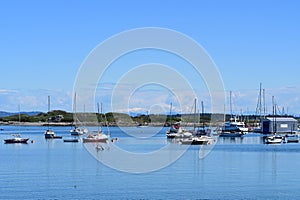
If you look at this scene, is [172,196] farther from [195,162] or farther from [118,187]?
[195,162]

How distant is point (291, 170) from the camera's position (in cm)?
5875

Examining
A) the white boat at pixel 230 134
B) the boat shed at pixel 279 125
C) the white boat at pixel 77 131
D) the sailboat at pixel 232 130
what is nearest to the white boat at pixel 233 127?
the sailboat at pixel 232 130

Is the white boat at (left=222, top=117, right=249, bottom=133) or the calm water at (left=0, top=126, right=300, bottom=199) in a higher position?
the white boat at (left=222, top=117, right=249, bottom=133)

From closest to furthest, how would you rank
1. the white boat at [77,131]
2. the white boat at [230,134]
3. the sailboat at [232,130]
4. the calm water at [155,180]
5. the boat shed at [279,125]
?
1. the calm water at [155,180]
2. the white boat at [77,131]
3. the white boat at [230,134]
4. the sailboat at [232,130]
5. the boat shed at [279,125]

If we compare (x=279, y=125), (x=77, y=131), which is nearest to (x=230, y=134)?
(x=279, y=125)

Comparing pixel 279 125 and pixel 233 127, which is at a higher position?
pixel 279 125

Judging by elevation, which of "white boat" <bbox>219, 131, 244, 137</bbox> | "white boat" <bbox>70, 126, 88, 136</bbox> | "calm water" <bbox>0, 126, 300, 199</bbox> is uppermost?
"white boat" <bbox>70, 126, 88, 136</bbox>

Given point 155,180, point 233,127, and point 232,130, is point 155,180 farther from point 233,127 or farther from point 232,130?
point 233,127

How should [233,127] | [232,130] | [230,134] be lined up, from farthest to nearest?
[233,127], [232,130], [230,134]

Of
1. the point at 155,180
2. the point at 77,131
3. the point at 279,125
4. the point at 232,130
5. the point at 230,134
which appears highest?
the point at 279,125

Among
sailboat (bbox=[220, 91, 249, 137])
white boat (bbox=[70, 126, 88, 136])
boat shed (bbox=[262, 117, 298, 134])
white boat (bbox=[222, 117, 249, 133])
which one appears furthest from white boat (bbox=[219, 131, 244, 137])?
white boat (bbox=[70, 126, 88, 136])

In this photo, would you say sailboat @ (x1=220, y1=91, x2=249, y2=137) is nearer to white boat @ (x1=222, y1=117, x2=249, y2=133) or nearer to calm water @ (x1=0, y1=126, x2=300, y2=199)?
white boat @ (x1=222, y1=117, x2=249, y2=133)

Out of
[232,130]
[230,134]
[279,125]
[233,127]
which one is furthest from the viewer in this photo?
[233,127]

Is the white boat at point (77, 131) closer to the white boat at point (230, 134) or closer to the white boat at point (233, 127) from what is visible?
the white boat at point (230, 134)
